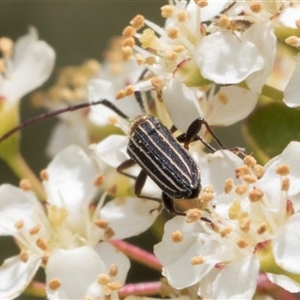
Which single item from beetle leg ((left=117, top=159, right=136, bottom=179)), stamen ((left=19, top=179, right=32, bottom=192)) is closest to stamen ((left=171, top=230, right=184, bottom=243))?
beetle leg ((left=117, top=159, right=136, bottom=179))

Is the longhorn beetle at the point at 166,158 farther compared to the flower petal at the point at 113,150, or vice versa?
the flower petal at the point at 113,150

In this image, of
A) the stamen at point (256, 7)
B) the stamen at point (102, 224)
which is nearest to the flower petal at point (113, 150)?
the stamen at point (102, 224)

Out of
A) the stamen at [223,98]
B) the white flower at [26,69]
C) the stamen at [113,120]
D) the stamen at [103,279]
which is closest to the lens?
the stamen at [103,279]

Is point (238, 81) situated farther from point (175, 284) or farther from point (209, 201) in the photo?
point (175, 284)

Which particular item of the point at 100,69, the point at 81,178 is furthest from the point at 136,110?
the point at 100,69

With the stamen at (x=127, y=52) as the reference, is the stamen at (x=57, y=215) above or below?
below

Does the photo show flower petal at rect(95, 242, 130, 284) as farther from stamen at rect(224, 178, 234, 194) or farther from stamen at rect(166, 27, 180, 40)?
stamen at rect(166, 27, 180, 40)

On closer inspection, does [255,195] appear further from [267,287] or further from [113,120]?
[113,120]

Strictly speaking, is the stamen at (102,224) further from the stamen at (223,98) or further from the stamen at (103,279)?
the stamen at (223,98)

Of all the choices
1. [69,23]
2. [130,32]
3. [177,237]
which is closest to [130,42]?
[130,32]

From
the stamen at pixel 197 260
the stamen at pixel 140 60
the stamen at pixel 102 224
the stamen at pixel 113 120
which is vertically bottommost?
the stamen at pixel 102 224
